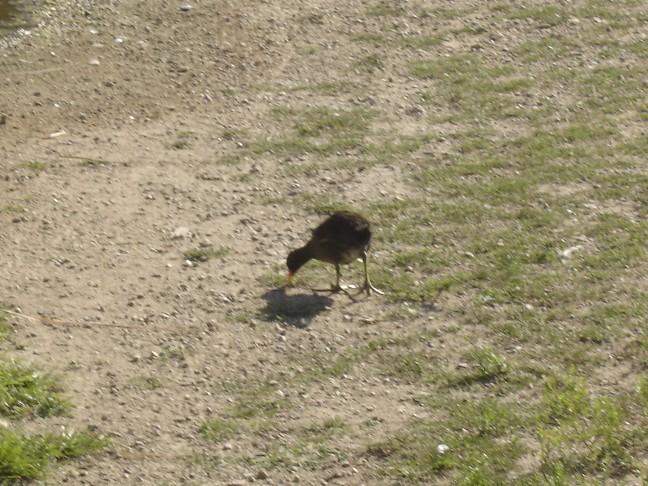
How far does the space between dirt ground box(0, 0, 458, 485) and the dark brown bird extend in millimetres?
197

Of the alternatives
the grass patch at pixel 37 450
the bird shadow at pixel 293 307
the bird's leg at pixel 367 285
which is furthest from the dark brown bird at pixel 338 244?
the grass patch at pixel 37 450

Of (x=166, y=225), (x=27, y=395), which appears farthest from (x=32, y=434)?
(x=166, y=225)

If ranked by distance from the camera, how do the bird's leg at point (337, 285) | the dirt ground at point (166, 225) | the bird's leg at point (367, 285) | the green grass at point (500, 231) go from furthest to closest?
the bird's leg at point (337, 285) → the bird's leg at point (367, 285) → the dirt ground at point (166, 225) → the green grass at point (500, 231)

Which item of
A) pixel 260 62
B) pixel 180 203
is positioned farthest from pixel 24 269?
pixel 260 62

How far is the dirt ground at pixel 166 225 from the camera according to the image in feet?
22.4

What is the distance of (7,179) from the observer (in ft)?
31.9

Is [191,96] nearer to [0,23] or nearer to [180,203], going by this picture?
[180,203]

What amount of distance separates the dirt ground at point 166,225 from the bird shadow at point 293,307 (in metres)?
0.02

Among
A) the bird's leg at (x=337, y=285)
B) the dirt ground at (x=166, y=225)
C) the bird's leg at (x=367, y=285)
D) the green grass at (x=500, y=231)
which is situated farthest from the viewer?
the bird's leg at (x=337, y=285)

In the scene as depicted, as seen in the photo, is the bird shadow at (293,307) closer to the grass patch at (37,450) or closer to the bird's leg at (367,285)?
Answer: the bird's leg at (367,285)

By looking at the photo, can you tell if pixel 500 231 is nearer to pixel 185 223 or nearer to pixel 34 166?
pixel 185 223

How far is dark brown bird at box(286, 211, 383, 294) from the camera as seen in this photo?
26.0ft

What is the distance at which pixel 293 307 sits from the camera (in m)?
7.97

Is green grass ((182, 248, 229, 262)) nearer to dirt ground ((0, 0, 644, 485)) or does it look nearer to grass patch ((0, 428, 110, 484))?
dirt ground ((0, 0, 644, 485))
